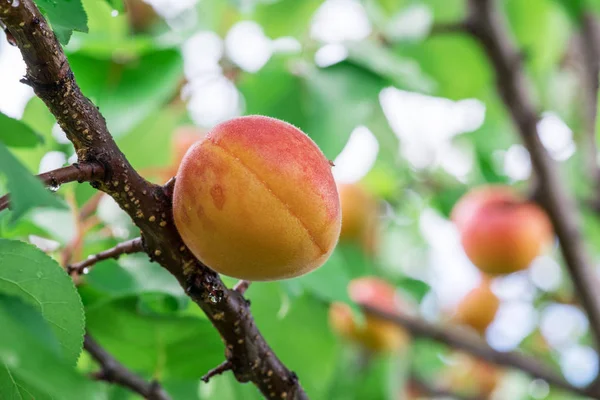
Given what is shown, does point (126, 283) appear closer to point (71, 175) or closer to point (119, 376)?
point (119, 376)

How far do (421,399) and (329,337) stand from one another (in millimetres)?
1255

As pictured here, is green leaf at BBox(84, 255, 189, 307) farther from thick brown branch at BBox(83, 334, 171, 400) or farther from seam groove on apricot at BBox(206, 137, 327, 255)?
seam groove on apricot at BBox(206, 137, 327, 255)

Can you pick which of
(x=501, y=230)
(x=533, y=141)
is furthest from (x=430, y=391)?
(x=533, y=141)

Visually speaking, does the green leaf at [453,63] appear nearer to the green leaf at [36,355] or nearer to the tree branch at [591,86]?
the tree branch at [591,86]

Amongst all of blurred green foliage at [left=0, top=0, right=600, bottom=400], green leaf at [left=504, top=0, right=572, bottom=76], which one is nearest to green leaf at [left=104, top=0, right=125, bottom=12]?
blurred green foliage at [left=0, top=0, right=600, bottom=400]

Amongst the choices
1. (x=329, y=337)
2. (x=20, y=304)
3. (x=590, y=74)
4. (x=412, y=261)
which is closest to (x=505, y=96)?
(x=590, y=74)

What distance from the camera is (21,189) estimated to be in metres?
0.33

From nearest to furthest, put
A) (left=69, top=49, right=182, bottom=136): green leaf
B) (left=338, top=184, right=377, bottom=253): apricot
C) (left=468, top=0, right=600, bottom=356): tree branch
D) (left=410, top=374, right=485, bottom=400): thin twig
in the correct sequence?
(left=69, top=49, right=182, bottom=136): green leaf
(left=468, top=0, right=600, bottom=356): tree branch
(left=338, top=184, right=377, bottom=253): apricot
(left=410, top=374, right=485, bottom=400): thin twig

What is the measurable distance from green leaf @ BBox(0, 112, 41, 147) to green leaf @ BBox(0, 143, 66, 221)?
0.23 meters

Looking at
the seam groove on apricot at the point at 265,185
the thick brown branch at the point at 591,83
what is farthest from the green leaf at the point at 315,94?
the thick brown branch at the point at 591,83

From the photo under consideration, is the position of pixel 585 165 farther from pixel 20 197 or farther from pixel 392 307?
pixel 20 197

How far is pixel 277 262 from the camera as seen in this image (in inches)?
19.2

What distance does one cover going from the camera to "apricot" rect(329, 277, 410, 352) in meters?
1.64

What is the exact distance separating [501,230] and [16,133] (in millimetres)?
1345
